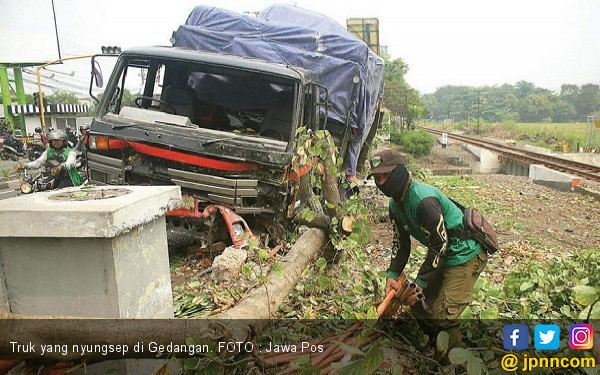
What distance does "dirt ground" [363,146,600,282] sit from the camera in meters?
6.04

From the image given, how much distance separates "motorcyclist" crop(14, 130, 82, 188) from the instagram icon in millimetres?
6380

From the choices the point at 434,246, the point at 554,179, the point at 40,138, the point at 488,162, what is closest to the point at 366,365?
the point at 434,246

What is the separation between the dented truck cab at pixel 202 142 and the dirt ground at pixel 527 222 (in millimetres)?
2099

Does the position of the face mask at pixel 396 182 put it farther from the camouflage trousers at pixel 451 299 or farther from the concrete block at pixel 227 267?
the concrete block at pixel 227 267

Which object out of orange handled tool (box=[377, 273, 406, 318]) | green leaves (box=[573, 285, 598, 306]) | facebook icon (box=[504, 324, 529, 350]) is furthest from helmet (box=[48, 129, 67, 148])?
green leaves (box=[573, 285, 598, 306])

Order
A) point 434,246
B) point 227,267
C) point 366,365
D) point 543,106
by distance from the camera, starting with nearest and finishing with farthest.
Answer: point 366,365 → point 434,246 → point 227,267 → point 543,106

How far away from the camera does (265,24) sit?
261 inches

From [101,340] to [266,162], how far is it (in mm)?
2941

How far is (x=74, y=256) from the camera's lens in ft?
6.00

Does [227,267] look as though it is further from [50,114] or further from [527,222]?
[50,114]

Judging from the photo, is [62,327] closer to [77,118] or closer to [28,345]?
[28,345]

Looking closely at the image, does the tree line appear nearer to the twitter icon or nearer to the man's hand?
the man's hand

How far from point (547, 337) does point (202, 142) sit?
11.2 feet

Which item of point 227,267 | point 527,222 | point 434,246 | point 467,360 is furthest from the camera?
point 527,222
